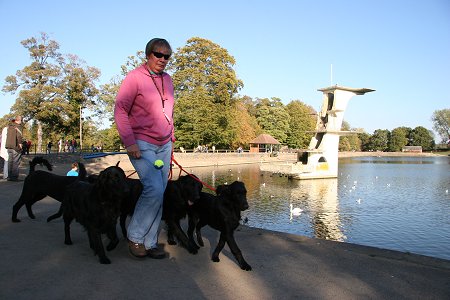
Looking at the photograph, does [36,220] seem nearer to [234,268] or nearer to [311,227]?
[234,268]

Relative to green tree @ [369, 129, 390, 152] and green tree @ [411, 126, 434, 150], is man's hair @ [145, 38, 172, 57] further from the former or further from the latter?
green tree @ [411, 126, 434, 150]

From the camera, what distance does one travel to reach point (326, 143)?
37406mm

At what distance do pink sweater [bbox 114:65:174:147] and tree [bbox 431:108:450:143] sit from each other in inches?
6210

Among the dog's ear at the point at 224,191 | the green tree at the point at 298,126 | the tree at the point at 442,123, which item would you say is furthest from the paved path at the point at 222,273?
the tree at the point at 442,123

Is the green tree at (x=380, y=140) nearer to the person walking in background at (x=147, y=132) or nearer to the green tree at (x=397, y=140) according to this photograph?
the green tree at (x=397, y=140)

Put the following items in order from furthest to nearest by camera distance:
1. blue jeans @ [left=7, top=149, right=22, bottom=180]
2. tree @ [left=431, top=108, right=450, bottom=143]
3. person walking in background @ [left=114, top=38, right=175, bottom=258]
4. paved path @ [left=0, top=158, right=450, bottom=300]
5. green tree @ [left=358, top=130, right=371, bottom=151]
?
green tree @ [left=358, top=130, right=371, bottom=151], tree @ [left=431, top=108, right=450, bottom=143], blue jeans @ [left=7, top=149, right=22, bottom=180], person walking in background @ [left=114, top=38, right=175, bottom=258], paved path @ [left=0, top=158, right=450, bottom=300]

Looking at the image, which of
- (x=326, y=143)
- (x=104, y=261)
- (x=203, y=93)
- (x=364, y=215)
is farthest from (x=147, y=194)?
(x=203, y=93)

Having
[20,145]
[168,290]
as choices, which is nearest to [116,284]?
[168,290]

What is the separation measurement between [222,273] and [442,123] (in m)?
162

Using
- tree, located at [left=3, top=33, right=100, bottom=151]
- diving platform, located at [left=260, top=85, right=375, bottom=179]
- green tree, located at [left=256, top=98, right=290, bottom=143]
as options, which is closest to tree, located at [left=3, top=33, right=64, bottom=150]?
tree, located at [left=3, top=33, right=100, bottom=151]

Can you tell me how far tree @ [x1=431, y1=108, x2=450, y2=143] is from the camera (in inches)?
5522

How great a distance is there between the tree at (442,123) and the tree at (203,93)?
377 ft

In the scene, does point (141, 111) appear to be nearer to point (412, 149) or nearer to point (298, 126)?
point (298, 126)

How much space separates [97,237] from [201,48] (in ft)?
176
